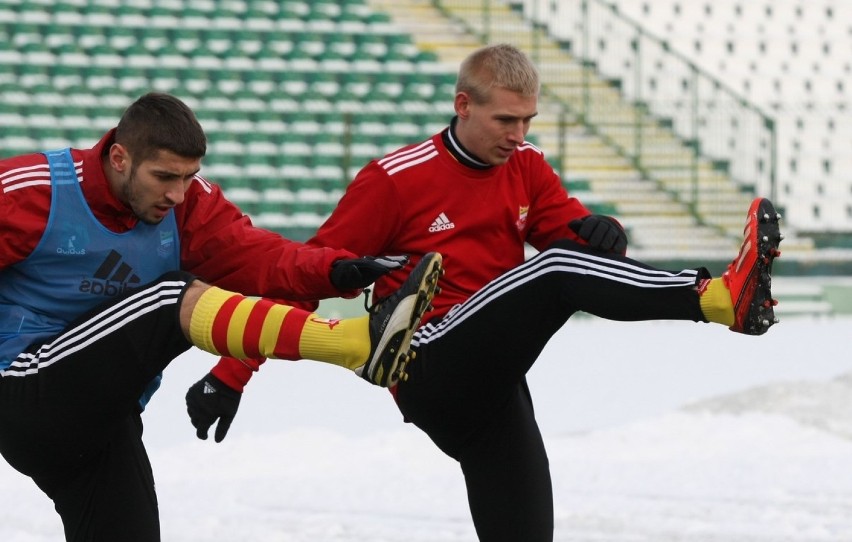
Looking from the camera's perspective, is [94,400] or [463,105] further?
[463,105]

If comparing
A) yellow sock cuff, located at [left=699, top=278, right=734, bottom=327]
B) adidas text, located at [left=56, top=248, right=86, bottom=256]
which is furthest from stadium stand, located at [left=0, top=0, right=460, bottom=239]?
yellow sock cuff, located at [left=699, top=278, right=734, bottom=327]

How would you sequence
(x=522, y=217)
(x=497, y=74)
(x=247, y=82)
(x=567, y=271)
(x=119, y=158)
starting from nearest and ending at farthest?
(x=119, y=158)
(x=567, y=271)
(x=497, y=74)
(x=522, y=217)
(x=247, y=82)

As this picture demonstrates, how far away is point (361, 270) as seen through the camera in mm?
3312

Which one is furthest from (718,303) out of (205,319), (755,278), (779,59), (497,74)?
(779,59)

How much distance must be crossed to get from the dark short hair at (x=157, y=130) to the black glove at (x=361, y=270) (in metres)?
0.40

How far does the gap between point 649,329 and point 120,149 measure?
12.2 meters

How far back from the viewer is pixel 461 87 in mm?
3934

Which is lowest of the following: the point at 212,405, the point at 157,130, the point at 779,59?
the point at 779,59

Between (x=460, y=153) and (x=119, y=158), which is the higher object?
(x=119, y=158)

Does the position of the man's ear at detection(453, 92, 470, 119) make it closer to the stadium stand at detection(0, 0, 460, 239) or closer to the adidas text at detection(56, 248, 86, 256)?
the adidas text at detection(56, 248, 86, 256)

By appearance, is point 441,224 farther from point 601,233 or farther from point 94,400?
point 94,400

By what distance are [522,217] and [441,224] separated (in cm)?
24

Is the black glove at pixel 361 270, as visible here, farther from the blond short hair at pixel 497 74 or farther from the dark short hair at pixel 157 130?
the blond short hair at pixel 497 74

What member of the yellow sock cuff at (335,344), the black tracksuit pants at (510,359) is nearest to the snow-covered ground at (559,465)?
the black tracksuit pants at (510,359)
